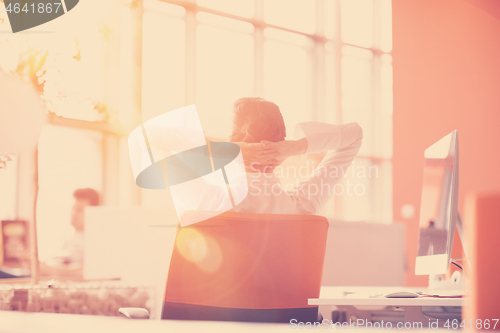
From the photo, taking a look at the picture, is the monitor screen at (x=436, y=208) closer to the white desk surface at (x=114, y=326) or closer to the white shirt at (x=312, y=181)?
the white shirt at (x=312, y=181)

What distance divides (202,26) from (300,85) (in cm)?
165

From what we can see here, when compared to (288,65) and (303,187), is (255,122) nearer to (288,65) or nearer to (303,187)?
(303,187)

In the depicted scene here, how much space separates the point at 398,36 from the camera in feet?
20.0

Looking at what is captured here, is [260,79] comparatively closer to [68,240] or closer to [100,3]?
[100,3]

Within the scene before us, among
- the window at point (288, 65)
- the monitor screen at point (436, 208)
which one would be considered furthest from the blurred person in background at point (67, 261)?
the monitor screen at point (436, 208)

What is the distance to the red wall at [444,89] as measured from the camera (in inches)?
221

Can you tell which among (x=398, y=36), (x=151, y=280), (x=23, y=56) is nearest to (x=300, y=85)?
(x=398, y=36)

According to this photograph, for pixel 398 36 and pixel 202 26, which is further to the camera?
pixel 398 36

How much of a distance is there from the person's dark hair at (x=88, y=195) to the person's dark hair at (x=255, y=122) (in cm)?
345

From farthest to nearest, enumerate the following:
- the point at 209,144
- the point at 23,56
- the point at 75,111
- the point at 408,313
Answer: the point at 75,111 < the point at 23,56 < the point at 209,144 < the point at 408,313

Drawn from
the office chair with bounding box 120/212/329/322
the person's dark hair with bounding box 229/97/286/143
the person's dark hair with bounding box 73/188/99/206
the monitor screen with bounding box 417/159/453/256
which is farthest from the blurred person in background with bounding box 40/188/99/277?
the monitor screen with bounding box 417/159/453/256

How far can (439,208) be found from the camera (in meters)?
1.19

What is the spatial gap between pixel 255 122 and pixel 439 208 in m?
0.63

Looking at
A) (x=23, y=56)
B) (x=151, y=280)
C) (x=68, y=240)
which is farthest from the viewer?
(x=68, y=240)
